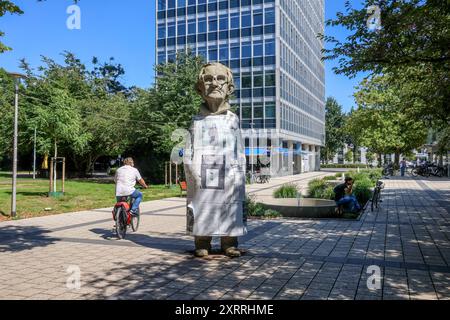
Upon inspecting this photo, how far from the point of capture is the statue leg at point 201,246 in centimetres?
701

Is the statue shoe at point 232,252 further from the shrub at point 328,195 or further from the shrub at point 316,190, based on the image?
the shrub at point 316,190

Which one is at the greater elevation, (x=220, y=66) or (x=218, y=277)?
(x=220, y=66)

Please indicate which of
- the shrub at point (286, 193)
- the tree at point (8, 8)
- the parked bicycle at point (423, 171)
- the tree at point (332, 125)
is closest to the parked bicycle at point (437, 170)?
the parked bicycle at point (423, 171)

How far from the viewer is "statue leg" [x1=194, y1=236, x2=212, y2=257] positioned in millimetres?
7012

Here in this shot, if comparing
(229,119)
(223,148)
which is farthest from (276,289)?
(229,119)

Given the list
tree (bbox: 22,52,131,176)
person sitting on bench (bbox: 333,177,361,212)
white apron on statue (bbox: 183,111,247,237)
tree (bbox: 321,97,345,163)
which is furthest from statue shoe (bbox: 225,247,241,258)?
tree (bbox: 321,97,345,163)

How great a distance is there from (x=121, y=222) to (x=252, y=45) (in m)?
36.6

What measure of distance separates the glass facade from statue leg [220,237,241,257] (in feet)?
114

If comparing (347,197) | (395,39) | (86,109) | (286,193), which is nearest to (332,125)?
(86,109)

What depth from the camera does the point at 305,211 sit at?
11922mm

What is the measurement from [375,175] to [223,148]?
2326cm

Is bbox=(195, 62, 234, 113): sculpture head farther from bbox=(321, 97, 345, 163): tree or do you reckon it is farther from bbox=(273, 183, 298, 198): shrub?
bbox=(321, 97, 345, 163): tree

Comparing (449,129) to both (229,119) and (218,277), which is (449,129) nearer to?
(229,119)
